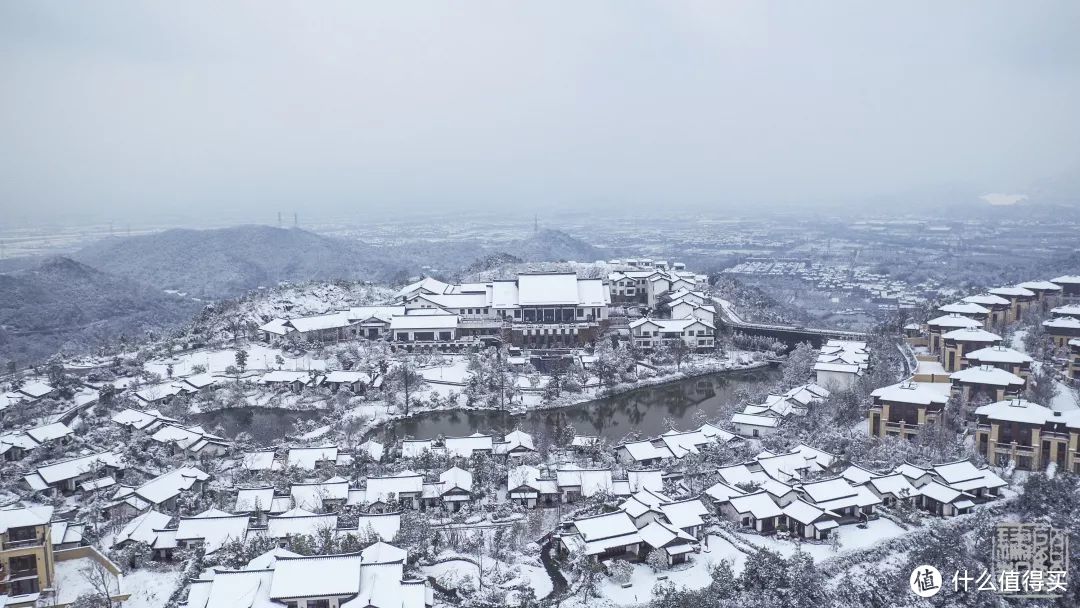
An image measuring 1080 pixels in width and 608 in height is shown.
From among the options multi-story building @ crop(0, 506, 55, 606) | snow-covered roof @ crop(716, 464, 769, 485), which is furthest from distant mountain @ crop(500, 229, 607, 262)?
multi-story building @ crop(0, 506, 55, 606)

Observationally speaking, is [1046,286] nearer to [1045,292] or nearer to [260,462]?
[1045,292]

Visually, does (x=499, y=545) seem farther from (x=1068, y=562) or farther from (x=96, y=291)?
(x=96, y=291)

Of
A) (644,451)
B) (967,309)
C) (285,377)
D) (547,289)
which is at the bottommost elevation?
(644,451)

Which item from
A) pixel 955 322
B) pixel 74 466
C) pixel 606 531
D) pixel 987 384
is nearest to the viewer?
pixel 606 531

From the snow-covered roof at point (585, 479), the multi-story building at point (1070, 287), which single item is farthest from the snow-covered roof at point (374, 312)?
the multi-story building at point (1070, 287)

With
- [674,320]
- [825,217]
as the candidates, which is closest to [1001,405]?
[674,320]

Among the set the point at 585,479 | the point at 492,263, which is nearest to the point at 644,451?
the point at 585,479

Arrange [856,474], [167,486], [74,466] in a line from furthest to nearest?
[74,466], [167,486], [856,474]
